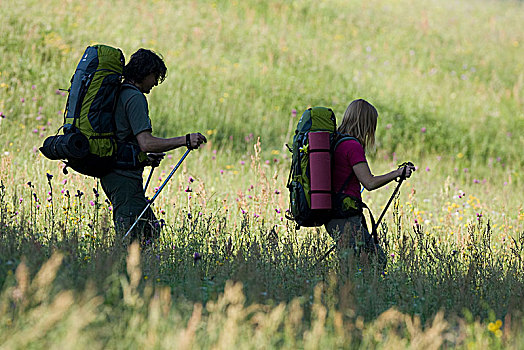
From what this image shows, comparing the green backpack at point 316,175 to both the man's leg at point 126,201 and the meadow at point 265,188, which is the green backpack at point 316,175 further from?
the man's leg at point 126,201

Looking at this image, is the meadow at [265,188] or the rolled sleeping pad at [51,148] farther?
the rolled sleeping pad at [51,148]

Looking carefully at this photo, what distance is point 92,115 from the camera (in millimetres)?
4871

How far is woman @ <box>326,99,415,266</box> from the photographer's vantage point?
16.8 feet

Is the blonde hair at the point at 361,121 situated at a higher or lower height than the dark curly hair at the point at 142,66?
lower

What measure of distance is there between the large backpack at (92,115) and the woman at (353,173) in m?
1.85

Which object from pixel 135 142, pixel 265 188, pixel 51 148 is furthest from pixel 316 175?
pixel 51 148

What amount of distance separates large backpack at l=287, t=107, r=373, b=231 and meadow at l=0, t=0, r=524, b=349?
1.00 feet

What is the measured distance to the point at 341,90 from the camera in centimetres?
1446

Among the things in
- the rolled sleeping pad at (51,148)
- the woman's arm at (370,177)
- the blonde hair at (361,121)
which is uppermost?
the blonde hair at (361,121)

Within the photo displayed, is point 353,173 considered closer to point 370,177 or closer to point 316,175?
point 370,177

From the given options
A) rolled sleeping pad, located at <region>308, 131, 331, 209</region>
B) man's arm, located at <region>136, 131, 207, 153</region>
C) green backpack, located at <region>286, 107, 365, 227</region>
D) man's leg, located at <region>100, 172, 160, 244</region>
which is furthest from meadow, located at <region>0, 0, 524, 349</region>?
man's arm, located at <region>136, 131, 207, 153</region>

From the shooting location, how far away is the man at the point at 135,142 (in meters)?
4.96

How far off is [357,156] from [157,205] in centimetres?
292

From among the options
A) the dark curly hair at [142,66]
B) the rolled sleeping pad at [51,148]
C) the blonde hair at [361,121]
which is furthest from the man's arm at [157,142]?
the blonde hair at [361,121]
